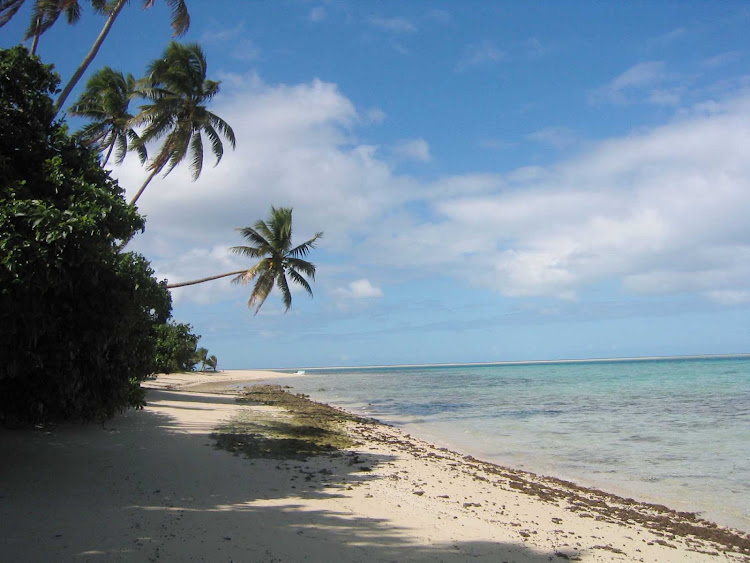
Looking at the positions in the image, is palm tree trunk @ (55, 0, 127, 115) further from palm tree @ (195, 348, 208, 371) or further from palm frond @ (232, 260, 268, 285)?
palm tree @ (195, 348, 208, 371)

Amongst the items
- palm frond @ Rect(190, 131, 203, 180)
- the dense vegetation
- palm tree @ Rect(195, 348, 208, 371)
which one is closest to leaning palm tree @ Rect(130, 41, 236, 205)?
palm frond @ Rect(190, 131, 203, 180)

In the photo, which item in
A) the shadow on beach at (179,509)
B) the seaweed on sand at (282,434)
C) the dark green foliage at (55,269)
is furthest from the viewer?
the seaweed on sand at (282,434)

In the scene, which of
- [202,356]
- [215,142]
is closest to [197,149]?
[215,142]

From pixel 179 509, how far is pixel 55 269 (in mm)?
3288

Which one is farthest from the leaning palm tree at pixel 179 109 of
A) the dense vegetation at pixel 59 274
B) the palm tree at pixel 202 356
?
the palm tree at pixel 202 356

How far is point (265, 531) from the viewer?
5.54 meters

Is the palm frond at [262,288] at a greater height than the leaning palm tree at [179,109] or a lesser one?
lesser

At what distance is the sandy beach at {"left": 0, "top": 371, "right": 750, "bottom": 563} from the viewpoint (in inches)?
Answer: 202

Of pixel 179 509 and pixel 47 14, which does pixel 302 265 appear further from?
pixel 179 509

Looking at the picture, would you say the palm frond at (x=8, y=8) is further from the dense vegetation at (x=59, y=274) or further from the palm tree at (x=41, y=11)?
the dense vegetation at (x=59, y=274)

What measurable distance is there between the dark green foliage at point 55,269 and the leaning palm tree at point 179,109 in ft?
42.0

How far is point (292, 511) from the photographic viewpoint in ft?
20.7

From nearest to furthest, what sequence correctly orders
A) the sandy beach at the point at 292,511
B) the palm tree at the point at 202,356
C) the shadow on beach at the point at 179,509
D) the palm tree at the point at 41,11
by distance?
the shadow on beach at the point at 179,509, the sandy beach at the point at 292,511, the palm tree at the point at 41,11, the palm tree at the point at 202,356

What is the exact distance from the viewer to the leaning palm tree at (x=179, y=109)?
790 inches
